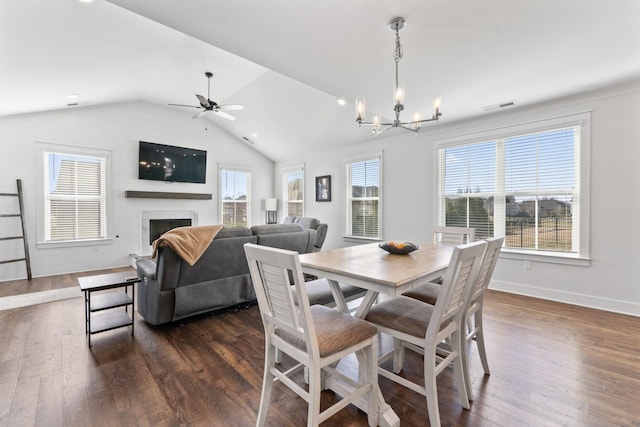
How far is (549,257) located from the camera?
3.60 meters

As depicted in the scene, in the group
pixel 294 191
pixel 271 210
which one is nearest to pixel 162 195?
pixel 271 210

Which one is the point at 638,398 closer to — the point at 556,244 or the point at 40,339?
the point at 556,244

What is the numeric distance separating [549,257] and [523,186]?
3.13ft

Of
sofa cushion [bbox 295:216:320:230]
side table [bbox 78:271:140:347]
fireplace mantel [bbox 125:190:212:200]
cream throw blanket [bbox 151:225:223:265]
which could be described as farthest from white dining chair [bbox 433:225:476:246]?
fireplace mantel [bbox 125:190:212:200]

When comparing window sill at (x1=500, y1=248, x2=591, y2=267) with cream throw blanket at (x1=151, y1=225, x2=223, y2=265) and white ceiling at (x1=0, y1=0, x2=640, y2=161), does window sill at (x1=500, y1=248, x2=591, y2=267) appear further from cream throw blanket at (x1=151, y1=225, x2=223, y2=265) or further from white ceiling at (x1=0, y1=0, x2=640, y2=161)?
cream throw blanket at (x1=151, y1=225, x2=223, y2=265)

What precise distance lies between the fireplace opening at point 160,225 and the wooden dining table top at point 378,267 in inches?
201

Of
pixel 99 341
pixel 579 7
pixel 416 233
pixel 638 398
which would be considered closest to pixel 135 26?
pixel 99 341

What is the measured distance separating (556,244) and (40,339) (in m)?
5.63

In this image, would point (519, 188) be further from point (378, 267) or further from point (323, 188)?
point (323, 188)

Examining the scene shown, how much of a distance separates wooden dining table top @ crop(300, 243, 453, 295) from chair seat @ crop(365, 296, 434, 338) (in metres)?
0.21

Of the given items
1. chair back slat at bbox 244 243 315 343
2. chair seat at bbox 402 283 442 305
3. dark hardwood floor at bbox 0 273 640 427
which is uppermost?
chair back slat at bbox 244 243 315 343

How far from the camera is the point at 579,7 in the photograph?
1.91 metres

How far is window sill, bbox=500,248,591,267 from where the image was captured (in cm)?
339

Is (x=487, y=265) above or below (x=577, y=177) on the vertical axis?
below
